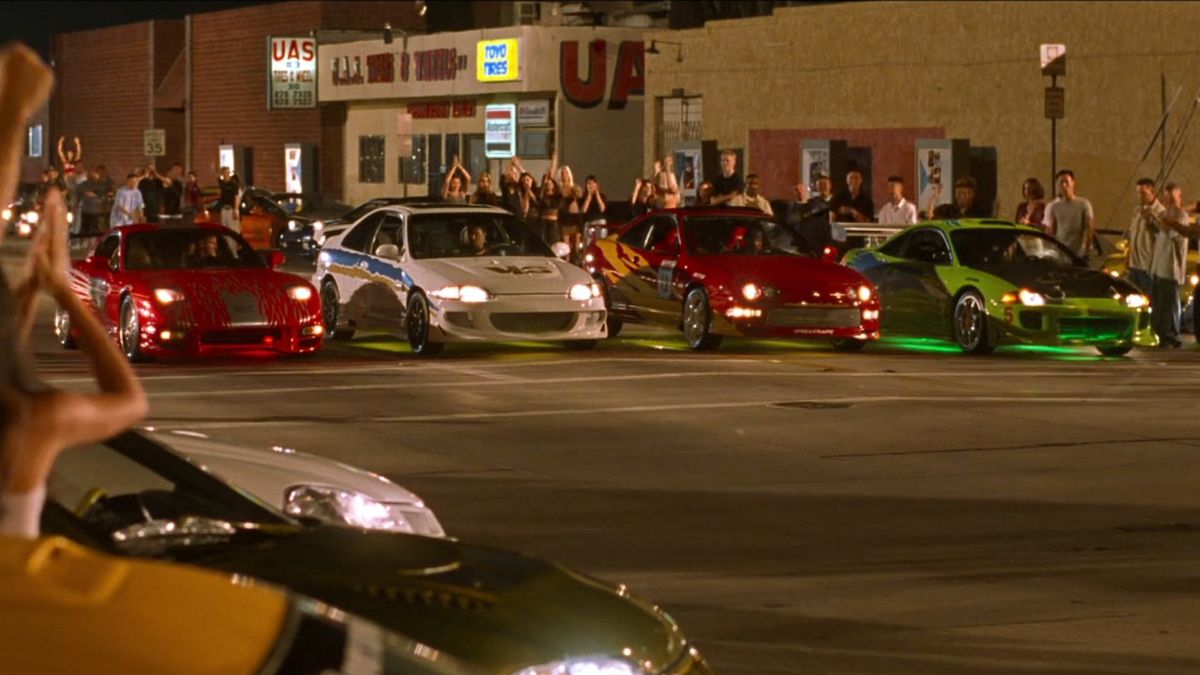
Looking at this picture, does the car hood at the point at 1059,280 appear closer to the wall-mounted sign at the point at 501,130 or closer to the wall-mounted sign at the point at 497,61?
the wall-mounted sign at the point at 497,61

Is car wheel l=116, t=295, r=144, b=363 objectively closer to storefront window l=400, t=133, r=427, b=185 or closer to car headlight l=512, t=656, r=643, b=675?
car headlight l=512, t=656, r=643, b=675

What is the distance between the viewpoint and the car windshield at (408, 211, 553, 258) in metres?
22.0

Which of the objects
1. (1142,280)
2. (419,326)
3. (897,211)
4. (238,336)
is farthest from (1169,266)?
(238,336)

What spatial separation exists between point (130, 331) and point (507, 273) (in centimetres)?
353

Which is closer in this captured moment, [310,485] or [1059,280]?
[310,485]

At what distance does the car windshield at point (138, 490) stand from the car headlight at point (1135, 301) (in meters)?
16.6

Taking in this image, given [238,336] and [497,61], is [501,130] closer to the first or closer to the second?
[497,61]

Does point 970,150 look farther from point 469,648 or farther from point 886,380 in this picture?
point 469,648

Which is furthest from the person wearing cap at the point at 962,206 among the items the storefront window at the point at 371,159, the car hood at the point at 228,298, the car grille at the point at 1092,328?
the storefront window at the point at 371,159

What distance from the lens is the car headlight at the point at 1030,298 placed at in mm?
21531

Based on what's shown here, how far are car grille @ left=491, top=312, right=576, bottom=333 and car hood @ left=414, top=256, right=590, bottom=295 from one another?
0.21m

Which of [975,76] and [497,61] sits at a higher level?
[497,61]

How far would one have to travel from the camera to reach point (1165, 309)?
75.9 ft

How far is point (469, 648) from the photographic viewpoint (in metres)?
4.38
